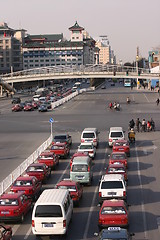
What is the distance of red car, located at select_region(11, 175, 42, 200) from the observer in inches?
922

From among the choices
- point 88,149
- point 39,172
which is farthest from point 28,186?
point 88,149

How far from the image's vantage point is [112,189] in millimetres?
22609

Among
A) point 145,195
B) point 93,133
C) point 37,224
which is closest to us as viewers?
point 37,224

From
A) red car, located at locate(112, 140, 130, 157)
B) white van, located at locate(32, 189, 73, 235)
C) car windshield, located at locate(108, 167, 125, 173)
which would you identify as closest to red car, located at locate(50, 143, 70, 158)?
red car, located at locate(112, 140, 130, 157)

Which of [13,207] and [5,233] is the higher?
[13,207]

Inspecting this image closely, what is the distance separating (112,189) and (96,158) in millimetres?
12869

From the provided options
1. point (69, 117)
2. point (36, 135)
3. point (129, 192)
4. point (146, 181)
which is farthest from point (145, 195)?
point (69, 117)

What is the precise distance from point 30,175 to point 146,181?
6.30m

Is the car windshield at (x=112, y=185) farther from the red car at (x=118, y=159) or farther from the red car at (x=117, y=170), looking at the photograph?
the red car at (x=118, y=159)

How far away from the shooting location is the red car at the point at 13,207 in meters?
20.2

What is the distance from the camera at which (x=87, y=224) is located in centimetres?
2042

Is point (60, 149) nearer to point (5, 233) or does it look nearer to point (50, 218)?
point (50, 218)

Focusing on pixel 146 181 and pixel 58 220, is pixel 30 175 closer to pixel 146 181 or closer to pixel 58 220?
pixel 146 181

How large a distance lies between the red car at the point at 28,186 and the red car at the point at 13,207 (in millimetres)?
1870
